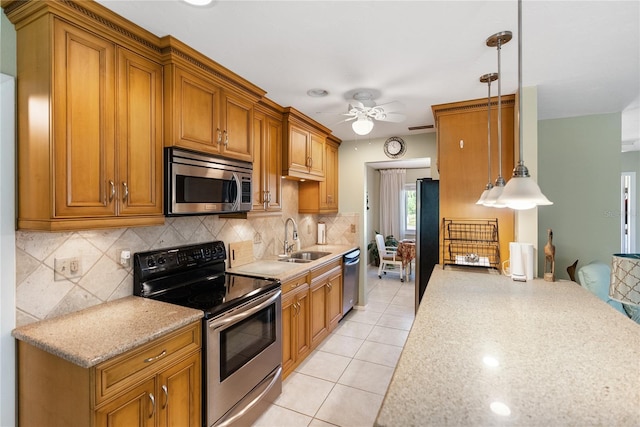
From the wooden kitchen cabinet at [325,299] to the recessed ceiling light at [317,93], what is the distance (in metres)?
1.61

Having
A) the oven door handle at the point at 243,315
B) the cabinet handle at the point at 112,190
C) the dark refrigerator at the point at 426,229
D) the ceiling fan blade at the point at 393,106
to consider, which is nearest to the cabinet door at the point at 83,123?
the cabinet handle at the point at 112,190

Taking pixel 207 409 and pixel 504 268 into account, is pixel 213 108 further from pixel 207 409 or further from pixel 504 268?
pixel 504 268

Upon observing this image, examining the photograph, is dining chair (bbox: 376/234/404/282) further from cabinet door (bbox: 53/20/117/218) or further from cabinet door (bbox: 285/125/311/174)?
cabinet door (bbox: 53/20/117/218)

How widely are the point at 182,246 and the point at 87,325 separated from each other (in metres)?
0.82

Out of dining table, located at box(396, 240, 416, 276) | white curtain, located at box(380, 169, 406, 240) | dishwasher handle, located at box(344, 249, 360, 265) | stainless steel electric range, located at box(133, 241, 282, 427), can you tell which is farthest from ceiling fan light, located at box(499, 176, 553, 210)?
white curtain, located at box(380, 169, 406, 240)

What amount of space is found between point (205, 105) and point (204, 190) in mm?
586

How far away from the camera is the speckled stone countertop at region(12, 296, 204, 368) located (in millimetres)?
1213

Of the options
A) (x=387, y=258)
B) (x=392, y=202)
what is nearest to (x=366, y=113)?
A: (x=387, y=258)

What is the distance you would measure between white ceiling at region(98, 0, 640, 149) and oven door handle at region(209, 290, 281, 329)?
64.2 inches

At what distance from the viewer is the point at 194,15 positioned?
4.97 feet

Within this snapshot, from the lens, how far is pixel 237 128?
233cm

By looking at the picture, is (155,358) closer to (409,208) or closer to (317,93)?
(317,93)

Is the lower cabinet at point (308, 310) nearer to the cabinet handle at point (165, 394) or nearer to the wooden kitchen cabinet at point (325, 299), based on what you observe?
the wooden kitchen cabinet at point (325, 299)

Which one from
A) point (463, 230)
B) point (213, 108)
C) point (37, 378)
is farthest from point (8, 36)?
point (463, 230)
